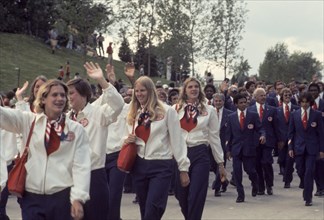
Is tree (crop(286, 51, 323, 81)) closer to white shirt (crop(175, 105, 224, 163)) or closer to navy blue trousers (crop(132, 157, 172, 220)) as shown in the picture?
white shirt (crop(175, 105, 224, 163))

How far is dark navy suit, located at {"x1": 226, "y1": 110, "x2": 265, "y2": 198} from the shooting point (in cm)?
1510

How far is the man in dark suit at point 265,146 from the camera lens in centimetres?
1567

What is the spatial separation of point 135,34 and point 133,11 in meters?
1.32

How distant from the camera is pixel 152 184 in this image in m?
8.82

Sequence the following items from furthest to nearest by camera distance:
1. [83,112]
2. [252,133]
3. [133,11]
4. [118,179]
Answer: [133,11], [252,133], [118,179], [83,112]

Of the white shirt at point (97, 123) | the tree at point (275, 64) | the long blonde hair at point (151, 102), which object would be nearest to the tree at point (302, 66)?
the tree at point (275, 64)

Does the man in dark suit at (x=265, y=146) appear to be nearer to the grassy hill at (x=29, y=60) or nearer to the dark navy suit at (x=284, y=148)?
the dark navy suit at (x=284, y=148)

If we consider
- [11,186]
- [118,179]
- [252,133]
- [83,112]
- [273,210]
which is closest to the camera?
[11,186]

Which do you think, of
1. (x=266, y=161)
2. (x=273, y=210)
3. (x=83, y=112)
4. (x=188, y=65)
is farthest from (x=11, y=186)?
(x=188, y=65)

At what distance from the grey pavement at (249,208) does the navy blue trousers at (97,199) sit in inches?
144

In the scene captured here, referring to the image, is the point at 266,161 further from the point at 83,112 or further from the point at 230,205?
the point at 83,112

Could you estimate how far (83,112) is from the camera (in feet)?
28.6

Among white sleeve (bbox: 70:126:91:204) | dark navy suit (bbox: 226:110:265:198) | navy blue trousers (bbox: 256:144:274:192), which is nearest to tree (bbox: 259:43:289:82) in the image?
navy blue trousers (bbox: 256:144:274:192)

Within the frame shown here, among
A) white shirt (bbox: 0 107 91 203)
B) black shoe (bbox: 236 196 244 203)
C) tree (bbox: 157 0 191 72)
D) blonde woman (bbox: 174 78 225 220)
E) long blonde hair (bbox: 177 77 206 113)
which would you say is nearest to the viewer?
white shirt (bbox: 0 107 91 203)
